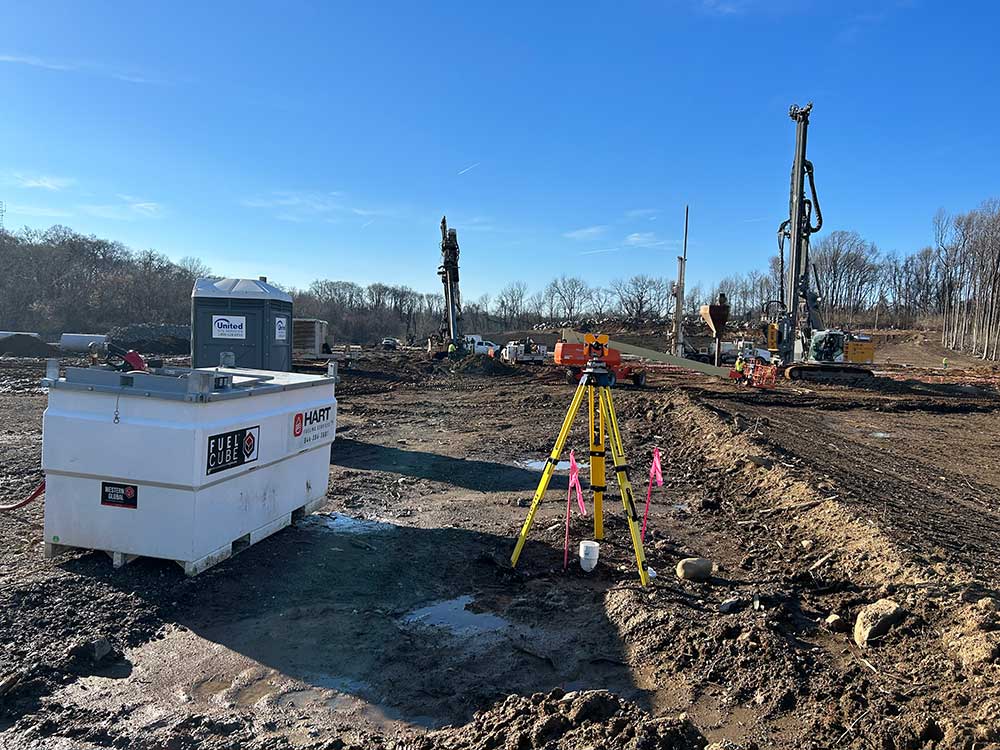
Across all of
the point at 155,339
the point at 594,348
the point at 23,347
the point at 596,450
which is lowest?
the point at 23,347

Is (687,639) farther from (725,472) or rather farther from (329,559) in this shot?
(725,472)

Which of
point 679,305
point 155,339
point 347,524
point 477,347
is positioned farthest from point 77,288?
point 347,524

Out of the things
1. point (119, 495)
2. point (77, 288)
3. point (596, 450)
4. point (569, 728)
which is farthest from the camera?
point (77, 288)

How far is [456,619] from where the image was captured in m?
5.05

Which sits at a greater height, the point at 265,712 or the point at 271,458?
the point at 271,458

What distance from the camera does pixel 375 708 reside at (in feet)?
12.5

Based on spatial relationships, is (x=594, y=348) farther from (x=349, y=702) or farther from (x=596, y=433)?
(x=349, y=702)

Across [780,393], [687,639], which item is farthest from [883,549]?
[780,393]

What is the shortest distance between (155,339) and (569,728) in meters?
45.3

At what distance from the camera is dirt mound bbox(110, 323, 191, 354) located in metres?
41.4

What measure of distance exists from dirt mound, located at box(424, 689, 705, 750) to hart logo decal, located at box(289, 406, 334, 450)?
12.0ft

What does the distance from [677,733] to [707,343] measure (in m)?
58.3

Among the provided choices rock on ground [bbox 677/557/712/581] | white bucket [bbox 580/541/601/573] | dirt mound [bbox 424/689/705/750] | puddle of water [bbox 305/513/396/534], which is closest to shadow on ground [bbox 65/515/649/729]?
white bucket [bbox 580/541/601/573]

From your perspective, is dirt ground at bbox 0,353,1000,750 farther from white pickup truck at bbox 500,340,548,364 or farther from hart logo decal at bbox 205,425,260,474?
white pickup truck at bbox 500,340,548,364
